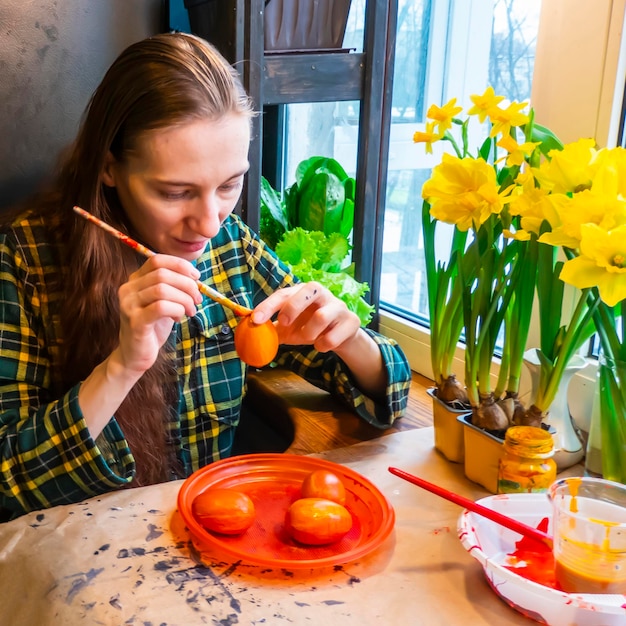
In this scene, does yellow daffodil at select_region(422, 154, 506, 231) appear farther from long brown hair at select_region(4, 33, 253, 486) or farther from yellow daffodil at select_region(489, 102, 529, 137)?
long brown hair at select_region(4, 33, 253, 486)

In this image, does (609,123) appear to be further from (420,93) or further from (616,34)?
(420,93)

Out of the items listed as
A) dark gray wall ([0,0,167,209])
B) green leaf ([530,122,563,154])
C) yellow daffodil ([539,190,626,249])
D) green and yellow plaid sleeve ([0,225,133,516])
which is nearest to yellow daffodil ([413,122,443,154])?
green leaf ([530,122,563,154])

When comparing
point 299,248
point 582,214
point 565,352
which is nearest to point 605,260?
point 582,214

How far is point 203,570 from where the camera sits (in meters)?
0.81

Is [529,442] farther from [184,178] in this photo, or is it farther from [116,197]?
[116,197]

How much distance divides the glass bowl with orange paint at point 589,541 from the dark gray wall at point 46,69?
1.10m

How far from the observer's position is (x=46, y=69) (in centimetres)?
140

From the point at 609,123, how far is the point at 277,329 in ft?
1.96

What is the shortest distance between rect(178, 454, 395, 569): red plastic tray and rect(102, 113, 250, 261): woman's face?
33 cm

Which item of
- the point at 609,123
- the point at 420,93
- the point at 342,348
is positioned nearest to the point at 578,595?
the point at 342,348

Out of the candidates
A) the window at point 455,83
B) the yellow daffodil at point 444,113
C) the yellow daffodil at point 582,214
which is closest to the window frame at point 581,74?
the window at point 455,83

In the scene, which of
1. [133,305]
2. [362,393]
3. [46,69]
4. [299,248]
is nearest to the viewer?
[133,305]

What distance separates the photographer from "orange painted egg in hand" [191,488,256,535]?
857 mm

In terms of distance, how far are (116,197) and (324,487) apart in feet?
1.80
